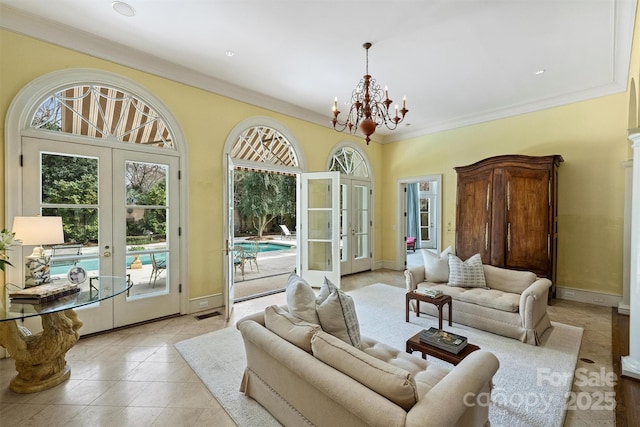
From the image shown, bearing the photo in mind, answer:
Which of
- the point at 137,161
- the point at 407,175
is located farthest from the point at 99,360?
the point at 407,175

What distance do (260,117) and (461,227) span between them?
13.1 ft

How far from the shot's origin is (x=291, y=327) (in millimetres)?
1837

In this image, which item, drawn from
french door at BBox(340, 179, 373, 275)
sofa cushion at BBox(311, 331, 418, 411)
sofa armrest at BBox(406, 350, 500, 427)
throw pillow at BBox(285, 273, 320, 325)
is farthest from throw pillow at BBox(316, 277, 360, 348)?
french door at BBox(340, 179, 373, 275)

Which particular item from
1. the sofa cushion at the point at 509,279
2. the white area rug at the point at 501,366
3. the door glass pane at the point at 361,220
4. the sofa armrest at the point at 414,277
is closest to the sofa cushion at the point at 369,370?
the white area rug at the point at 501,366

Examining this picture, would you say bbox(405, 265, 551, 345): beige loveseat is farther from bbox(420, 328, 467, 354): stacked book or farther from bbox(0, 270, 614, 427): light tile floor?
bbox(420, 328, 467, 354): stacked book

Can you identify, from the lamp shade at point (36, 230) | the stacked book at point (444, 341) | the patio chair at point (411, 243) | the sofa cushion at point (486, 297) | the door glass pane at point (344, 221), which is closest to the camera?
the stacked book at point (444, 341)

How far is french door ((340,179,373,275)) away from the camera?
20.5 feet

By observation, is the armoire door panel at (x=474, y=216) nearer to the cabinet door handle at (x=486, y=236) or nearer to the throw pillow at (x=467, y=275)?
the cabinet door handle at (x=486, y=236)

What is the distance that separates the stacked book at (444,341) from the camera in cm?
206

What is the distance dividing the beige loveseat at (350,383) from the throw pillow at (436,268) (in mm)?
2146

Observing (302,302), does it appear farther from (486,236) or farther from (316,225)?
(486,236)

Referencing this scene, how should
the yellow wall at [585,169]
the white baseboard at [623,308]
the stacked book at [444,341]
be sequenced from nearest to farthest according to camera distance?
Result: the stacked book at [444,341], the white baseboard at [623,308], the yellow wall at [585,169]

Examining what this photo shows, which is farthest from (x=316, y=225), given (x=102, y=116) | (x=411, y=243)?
(x=411, y=243)

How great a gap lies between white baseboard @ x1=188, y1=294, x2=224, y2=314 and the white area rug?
2.78ft
